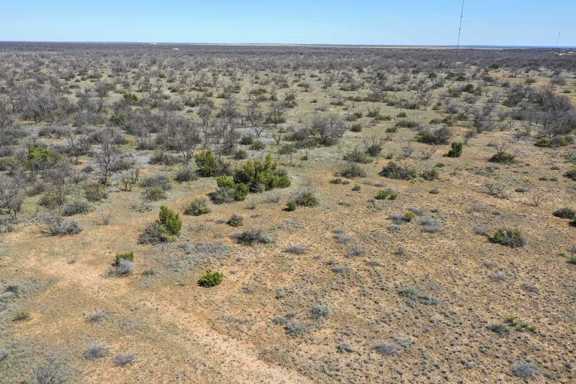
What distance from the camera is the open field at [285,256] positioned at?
757cm

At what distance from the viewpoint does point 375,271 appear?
1042 cm

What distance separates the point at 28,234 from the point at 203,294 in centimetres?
602

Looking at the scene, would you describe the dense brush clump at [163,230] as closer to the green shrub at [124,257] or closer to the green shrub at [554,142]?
the green shrub at [124,257]

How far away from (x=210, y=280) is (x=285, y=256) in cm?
219

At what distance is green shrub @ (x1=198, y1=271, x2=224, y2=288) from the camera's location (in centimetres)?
977

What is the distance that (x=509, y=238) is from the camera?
11805mm

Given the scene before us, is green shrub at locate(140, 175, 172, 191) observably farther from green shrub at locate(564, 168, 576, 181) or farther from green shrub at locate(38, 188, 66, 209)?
green shrub at locate(564, 168, 576, 181)

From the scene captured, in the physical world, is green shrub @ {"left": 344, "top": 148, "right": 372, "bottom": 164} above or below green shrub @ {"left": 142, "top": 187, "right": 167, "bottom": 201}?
above

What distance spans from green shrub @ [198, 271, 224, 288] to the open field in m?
0.03

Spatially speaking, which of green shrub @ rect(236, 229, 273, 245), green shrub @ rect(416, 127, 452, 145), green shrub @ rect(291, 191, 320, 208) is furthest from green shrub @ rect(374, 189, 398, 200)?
green shrub @ rect(416, 127, 452, 145)

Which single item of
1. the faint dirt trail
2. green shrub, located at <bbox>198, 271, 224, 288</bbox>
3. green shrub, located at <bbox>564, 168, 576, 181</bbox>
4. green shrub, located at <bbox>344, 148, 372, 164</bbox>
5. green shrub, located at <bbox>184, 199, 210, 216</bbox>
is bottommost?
the faint dirt trail

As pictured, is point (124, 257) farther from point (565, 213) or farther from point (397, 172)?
point (565, 213)

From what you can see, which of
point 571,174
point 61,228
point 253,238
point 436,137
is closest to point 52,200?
point 61,228

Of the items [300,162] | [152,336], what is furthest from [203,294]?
[300,162]
